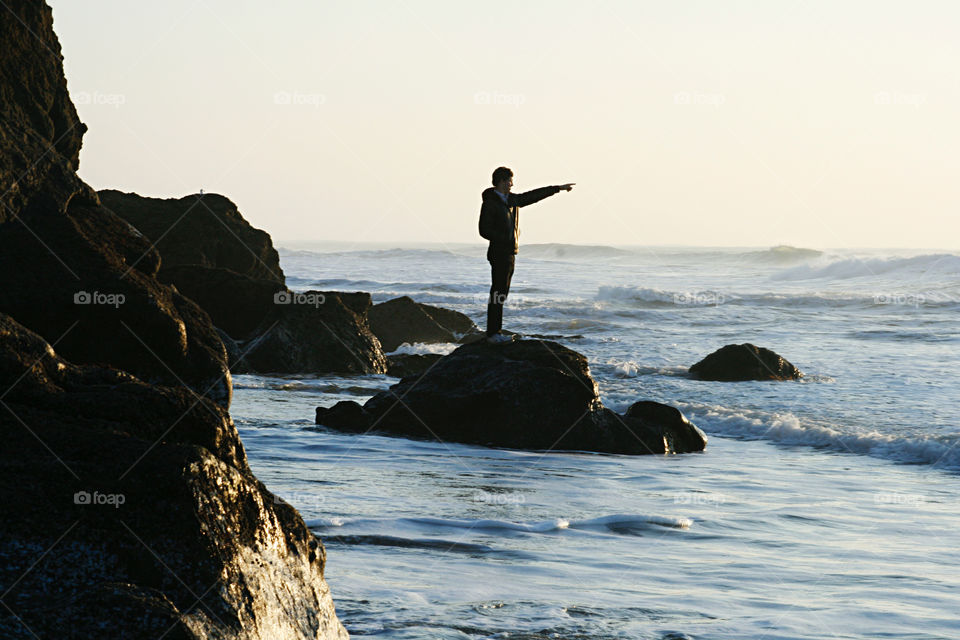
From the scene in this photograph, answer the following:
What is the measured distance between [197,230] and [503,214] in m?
11.1

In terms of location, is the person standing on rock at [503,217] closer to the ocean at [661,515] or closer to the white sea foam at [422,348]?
the ocean at [661,515]

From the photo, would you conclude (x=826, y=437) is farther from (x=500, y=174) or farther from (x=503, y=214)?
(x=500, y=174)

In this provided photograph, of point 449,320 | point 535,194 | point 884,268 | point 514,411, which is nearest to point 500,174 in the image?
point 535,194

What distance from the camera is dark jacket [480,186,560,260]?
33.9 feet

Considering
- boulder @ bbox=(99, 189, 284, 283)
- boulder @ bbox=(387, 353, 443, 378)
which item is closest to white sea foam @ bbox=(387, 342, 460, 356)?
boulder @ bbox=(387, 353, 443, 378)

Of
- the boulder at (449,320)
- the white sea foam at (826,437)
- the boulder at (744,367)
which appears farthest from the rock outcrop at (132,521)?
the boulder at (449,320)

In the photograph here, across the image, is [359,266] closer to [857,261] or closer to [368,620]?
[857,261]

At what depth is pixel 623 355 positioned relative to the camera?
21.6 meters

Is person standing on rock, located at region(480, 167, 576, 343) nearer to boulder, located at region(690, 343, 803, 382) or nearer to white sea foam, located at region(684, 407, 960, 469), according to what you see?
white sea foam, located at region(684, 407, 960, 469)

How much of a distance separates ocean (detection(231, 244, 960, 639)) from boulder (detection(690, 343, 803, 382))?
0.48 meters

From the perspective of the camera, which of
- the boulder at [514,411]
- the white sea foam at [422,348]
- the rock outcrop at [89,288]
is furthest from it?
the white sea foam at [422,348]

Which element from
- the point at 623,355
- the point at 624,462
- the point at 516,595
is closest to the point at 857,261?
the point at 623,355

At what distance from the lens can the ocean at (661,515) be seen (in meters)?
5.16

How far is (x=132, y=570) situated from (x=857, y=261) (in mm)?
57198
